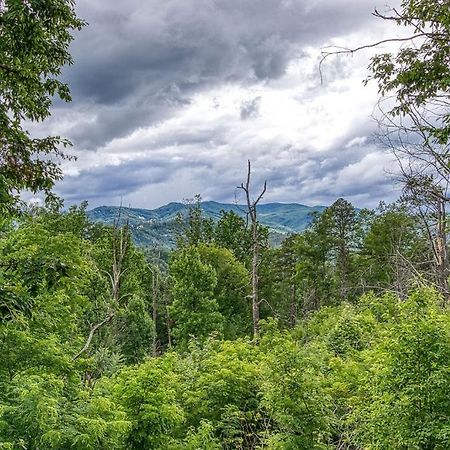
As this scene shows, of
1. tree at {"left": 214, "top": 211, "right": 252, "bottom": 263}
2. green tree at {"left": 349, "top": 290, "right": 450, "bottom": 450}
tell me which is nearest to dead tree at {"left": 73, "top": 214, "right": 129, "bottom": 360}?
tree at {"left": 214, "top": 211, "right": 252, "bottom": 263}

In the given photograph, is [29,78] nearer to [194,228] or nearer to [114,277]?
[114,277]

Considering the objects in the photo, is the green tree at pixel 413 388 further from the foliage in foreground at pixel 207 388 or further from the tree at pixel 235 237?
the tree at pixel 235 237

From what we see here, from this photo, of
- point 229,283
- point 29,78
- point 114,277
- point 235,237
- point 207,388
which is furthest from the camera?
point 235,237

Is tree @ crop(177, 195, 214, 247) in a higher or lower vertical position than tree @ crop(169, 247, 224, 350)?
higher

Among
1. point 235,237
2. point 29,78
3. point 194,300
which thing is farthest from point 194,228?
point 29,78

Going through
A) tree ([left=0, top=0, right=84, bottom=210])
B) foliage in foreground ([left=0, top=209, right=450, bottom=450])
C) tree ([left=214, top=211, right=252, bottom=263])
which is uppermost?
tree ([left=214, top=211, right=252, bottom=263])

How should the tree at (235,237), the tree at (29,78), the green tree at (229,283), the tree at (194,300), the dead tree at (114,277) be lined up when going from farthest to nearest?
the tree at (235,237) → the green tree at (229,283) → the tree at (194,300) → the dead tree at (114,277) → the tree at (29,78)

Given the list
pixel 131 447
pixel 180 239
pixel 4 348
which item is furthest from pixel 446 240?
pixel 180 239

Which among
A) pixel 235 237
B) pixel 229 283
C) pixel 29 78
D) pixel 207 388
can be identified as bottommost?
pixel 207 388

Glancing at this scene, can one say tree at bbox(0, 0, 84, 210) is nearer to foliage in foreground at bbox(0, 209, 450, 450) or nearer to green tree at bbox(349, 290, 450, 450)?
foliage in foreground at bbox(0, 209, 450, 450)

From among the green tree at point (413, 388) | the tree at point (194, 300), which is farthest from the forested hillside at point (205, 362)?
the tree at point (194, 300)

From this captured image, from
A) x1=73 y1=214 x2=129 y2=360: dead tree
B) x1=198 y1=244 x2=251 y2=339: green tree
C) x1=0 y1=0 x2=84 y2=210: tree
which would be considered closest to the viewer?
x1=0 y1=0 x2=84 y2=210: tree

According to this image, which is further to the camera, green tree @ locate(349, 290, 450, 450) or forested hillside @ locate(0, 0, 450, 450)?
green tree @ locate(349, 290, 450, 450)

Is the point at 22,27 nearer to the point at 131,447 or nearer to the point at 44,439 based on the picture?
the point at 44,439
